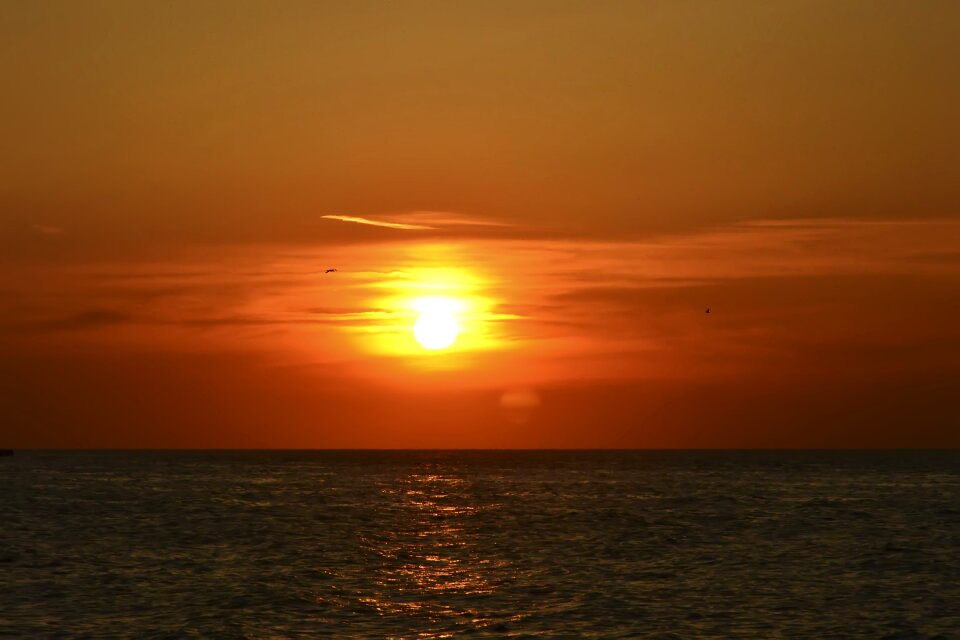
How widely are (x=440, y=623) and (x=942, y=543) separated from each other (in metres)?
42.0

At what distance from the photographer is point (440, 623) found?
142ft

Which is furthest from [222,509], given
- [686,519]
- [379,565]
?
[379,565]

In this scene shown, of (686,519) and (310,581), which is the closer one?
(310,581)

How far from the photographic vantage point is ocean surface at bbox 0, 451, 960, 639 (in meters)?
43.8

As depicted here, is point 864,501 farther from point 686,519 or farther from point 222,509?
point 222,509

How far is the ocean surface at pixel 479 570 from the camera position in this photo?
43.8 meters

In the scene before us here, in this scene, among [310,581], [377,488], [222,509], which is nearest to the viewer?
[310,581]

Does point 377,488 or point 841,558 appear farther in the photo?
point 377,488

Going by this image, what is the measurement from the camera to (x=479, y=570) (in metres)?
59.0

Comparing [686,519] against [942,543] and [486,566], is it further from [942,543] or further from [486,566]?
[486,566]

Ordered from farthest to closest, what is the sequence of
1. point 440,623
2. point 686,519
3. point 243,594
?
point 686,519 → point 243,594 → point 440,623

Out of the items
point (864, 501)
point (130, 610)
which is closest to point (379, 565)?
point (130, 610)

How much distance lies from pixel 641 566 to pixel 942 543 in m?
23.3

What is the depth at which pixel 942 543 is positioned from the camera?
243 ft
